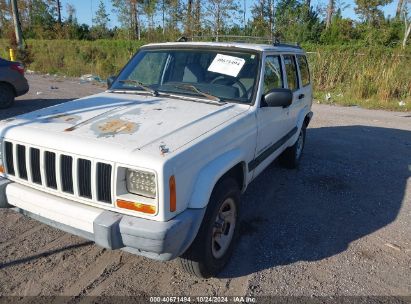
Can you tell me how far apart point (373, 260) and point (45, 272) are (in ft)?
9.86

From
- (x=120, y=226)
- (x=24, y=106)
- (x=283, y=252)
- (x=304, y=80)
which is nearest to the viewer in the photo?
(x=120, y=226)

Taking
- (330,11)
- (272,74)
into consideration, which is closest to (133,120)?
(272,74)

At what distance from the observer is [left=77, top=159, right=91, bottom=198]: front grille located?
99.9 inches

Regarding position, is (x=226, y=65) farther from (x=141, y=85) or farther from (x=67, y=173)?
(x=67, y=173)

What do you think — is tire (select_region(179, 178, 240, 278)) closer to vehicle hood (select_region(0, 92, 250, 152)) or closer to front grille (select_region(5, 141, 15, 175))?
vehicle hood (select_region(0, 92, 250, 152))

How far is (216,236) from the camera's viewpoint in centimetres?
311

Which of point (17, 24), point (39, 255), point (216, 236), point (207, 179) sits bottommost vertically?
point (39, 255)

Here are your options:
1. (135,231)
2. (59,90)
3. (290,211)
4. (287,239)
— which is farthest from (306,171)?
(59,90)

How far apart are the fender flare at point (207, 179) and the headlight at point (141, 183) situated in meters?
0.31

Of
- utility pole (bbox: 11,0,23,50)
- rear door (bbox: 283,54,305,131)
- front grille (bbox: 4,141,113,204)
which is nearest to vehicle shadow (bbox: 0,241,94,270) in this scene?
front grille (bbox: 4,141,113,204)

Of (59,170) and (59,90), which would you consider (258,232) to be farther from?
(59,90)

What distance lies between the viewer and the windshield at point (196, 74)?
3770 mm

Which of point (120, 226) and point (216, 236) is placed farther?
point (216, 236)

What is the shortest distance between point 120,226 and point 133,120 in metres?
1.05
